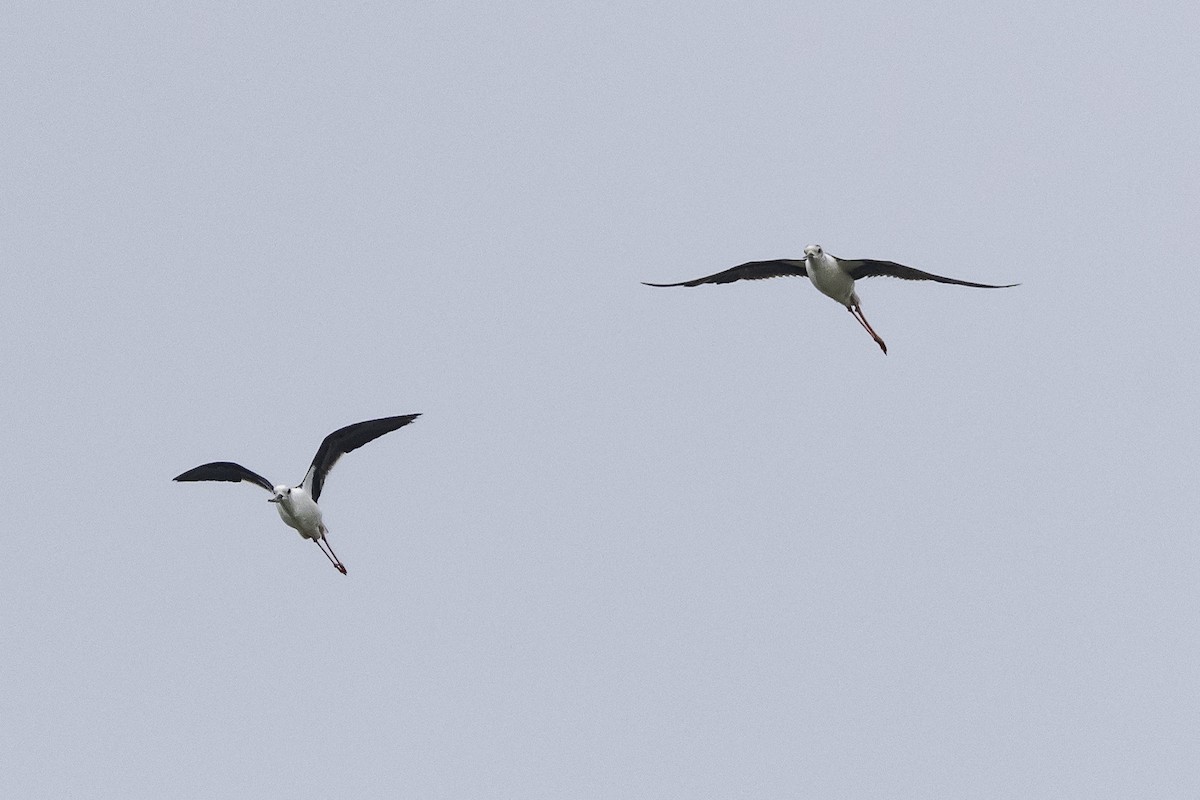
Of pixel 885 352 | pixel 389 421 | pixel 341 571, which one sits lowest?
pixel 341 571

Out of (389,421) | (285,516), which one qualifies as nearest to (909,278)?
(389,421)

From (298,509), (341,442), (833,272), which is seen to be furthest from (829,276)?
(298,509)

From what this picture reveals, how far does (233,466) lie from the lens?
1199 inches

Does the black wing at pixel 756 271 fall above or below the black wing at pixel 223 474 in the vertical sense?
above

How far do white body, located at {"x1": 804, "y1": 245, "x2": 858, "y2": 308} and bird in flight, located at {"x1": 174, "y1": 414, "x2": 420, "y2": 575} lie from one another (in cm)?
723

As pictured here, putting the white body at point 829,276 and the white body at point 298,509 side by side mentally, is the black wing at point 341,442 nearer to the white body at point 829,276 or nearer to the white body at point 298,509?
the white body at point 298,509

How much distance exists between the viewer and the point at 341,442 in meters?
30.9

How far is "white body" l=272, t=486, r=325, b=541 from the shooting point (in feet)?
100.0

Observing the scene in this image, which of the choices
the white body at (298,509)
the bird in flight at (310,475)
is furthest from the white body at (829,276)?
the white body at (298,509)

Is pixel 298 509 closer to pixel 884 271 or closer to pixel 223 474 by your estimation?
pixel 223 474

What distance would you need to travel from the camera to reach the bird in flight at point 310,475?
99.6 ft

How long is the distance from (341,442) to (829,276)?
357 inches

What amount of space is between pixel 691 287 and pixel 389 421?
5709mm

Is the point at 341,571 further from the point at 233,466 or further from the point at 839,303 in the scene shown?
the point at 839,303
